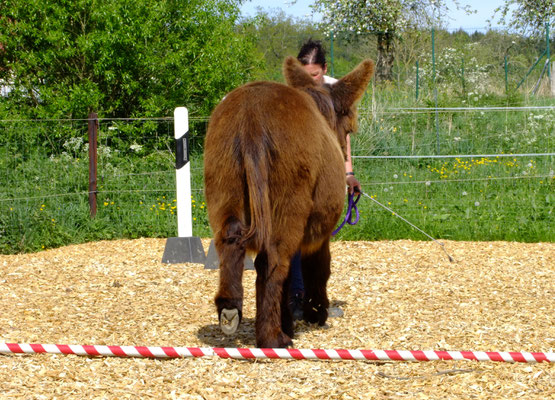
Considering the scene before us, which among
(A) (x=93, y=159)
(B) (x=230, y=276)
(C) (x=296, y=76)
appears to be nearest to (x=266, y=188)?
(B) (x=230, y=276)

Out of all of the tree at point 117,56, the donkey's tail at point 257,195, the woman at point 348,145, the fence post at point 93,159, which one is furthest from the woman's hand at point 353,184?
the tree at point 117,56

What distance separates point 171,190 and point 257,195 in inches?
238

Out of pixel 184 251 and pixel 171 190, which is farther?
pixel 171 190

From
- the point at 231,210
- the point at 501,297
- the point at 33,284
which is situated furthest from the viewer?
the point at 33,284

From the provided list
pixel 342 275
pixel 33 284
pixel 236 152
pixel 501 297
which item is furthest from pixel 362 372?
pixel 33 284

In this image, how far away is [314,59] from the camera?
5.30m

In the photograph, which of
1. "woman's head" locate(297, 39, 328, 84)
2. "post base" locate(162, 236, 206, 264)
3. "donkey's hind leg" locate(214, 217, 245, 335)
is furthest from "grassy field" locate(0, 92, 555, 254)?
"donkey's hind leg" locate(214, 217, 245, 335)

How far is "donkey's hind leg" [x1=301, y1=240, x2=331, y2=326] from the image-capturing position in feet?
15.3

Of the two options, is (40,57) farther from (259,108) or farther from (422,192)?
(259,108)

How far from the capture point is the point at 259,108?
3.80 meters

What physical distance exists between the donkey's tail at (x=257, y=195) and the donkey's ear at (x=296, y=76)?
1.10 m

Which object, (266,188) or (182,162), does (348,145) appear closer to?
(266,188)

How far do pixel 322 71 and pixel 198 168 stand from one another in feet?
15.6

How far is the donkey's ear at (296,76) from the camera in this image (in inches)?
181
